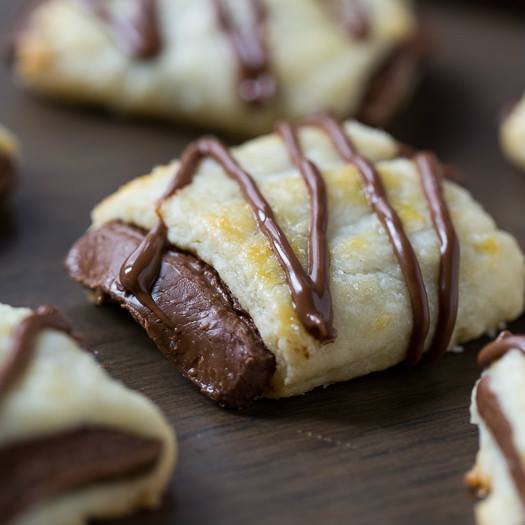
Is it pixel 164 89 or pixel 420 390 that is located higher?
pixel 164 89

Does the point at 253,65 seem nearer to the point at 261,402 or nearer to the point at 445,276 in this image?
the point at 445,276

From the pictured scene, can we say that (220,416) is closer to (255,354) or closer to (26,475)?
(255,354)

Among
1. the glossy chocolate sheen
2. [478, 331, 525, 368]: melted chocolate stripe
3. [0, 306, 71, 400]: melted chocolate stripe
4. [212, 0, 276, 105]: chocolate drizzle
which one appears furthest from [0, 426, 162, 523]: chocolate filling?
[212, 0, 276, 105]: chocolate drizzle

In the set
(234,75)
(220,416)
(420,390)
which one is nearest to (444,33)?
(234,75)

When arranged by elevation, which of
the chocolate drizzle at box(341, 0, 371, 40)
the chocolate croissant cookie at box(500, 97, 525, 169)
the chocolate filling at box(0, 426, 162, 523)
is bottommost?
the chocolate croissant cookie at box(500, 97, 525, 169)

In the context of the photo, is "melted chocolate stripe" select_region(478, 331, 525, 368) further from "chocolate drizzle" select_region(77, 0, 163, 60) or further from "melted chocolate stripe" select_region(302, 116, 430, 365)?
"chocolate drizzle" select_region(77, 0, 163, 60)

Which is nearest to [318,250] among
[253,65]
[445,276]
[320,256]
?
[320,256]
